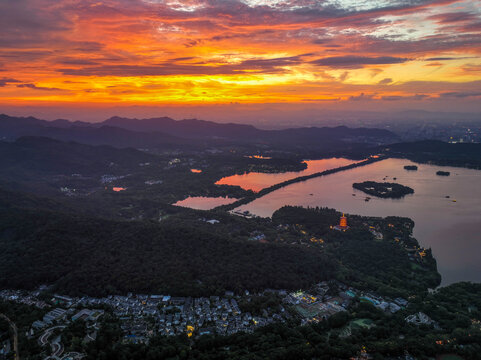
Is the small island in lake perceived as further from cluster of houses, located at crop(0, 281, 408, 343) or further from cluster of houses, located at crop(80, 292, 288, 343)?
cluster of houses, located at crop(80, 292, 288, 343)

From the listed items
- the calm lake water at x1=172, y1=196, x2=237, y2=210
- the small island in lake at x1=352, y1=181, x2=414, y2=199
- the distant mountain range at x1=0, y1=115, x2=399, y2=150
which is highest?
the distant mountain range at x1=0, y1=115, x2=399, y2=150

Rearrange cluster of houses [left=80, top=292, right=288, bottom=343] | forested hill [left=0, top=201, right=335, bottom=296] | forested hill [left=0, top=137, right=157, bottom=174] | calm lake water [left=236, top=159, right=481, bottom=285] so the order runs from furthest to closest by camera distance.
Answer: forested hill [left=0, top=137, right=157, bottom=174]
calm lake water [left=236, top=159, right=481, bottom=285]
forested hill [left=0, top=201, right=335, bottom=296]
cluster of houses [left=80, top=292, right=288, bottom=343]

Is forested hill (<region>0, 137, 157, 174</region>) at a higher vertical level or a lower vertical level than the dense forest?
higher

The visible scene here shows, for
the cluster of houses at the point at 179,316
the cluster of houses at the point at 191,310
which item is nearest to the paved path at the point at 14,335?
the cluster of houses at the point at 191,310

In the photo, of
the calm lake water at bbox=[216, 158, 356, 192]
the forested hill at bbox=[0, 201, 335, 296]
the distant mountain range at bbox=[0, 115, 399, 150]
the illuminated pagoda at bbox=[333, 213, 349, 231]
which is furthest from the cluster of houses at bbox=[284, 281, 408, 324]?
the distant mountain range at bbox=[0, 115, 399, 150]

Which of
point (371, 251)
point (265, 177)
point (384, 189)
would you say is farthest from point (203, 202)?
point (384, 189)

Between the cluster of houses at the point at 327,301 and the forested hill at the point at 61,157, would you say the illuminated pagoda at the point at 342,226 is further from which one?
the forested hill at the point at 61,157

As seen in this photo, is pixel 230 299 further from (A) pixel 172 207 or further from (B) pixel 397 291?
(A) pixel 172 207
